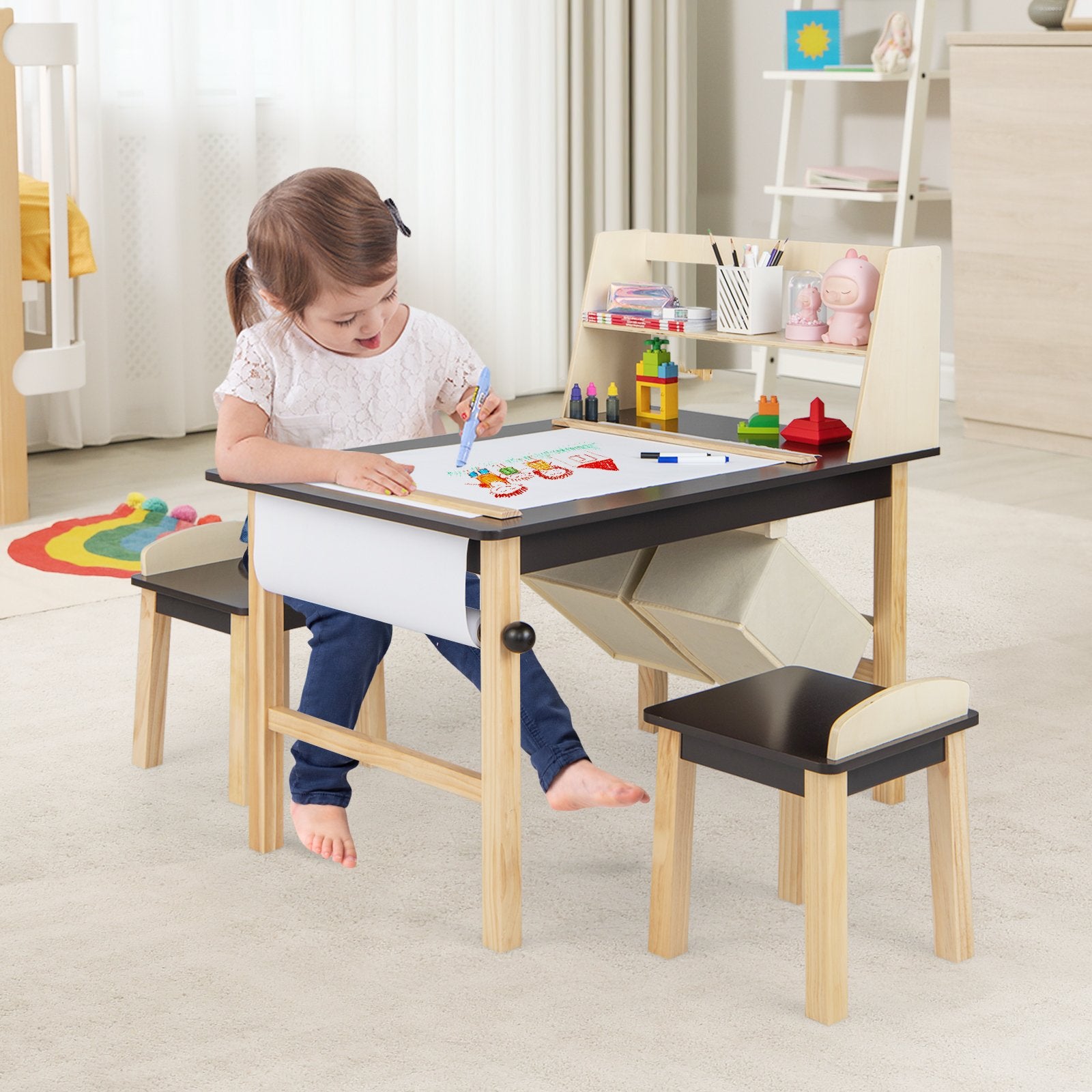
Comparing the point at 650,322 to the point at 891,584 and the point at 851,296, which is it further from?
the point at 891,584

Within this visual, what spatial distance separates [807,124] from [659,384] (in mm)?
3393

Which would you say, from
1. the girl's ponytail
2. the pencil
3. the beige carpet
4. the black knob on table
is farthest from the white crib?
the black knob on table

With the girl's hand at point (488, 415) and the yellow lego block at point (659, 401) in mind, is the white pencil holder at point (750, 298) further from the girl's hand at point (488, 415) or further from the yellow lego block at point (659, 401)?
the girl's hand at point (488, 415)

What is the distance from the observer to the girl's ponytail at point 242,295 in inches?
73.9

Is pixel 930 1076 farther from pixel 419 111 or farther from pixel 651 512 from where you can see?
pixel 419 111

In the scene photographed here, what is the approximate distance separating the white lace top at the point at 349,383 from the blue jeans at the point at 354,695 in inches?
8.2

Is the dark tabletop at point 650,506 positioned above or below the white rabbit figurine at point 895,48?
below

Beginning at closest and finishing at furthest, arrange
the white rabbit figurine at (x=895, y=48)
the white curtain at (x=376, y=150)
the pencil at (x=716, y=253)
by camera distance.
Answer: the pencil at (x=716, y=253) < the white curtain at (x=376, y=150) < the white rabbit figurine at (x=895, y=48)

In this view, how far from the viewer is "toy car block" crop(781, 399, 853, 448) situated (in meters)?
1.89

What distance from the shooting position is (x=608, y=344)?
222 cm

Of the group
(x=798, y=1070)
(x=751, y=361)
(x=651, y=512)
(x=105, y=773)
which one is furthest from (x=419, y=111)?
(x=798, y=1070)

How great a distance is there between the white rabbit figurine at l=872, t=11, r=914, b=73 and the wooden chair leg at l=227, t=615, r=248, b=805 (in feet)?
10.8

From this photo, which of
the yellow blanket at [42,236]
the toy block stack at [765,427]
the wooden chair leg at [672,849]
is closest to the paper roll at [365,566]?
the wooden chair leg at [672,849]

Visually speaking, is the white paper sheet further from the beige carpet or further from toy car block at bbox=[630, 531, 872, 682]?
the beige carpet
